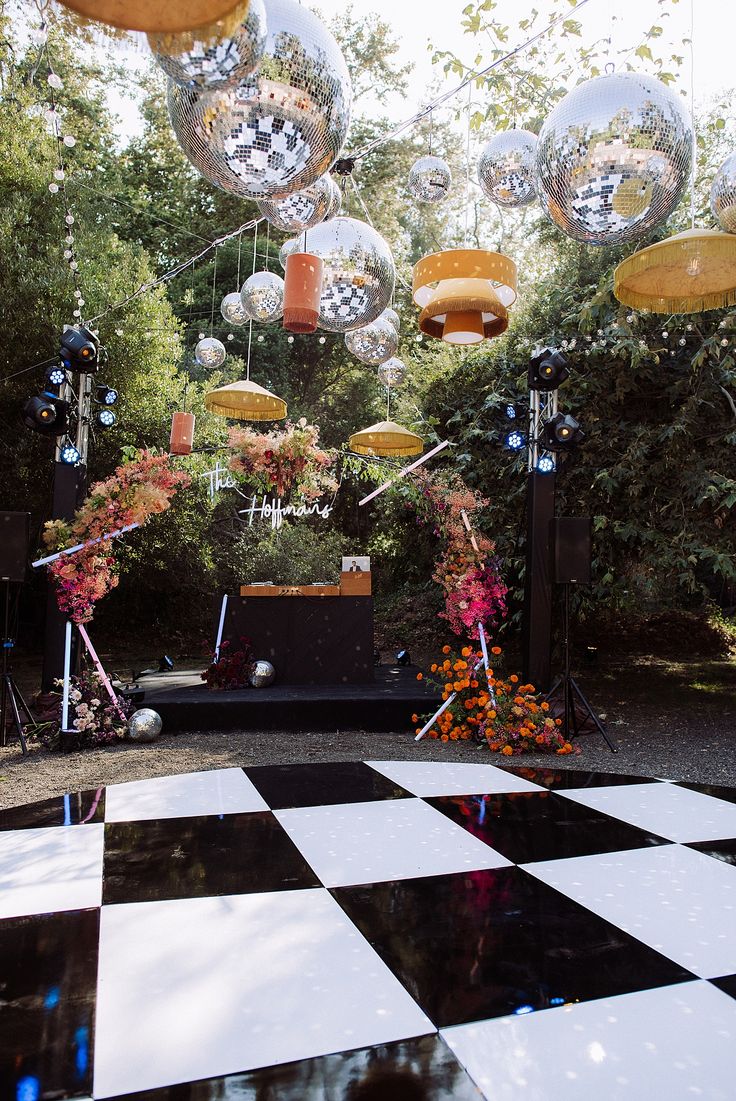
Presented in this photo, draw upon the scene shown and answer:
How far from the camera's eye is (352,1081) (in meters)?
1.32

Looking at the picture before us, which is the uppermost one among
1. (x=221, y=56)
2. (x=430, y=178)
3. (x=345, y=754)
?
(x=430, y=178)

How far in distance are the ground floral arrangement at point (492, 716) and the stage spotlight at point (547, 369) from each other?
6.60 feet

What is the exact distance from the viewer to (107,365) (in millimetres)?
8961

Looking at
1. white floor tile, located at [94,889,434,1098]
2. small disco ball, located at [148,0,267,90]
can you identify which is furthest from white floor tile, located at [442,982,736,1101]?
small disco ball, located at [148,0,267,90]

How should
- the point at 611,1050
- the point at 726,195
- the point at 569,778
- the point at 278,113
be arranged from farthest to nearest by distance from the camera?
the point at 569,778 < the point at 726,195 < the point at 278,113 < the point at 611,1050

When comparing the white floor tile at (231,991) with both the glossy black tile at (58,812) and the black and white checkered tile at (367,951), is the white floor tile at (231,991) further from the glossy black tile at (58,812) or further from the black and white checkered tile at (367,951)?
the glossy black tile at (58,812)

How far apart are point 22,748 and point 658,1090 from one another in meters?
4.31

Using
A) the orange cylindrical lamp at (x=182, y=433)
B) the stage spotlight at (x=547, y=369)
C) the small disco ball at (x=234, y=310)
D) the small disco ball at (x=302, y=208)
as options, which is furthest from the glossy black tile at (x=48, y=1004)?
the stage spotlight at (x=547, y=369)

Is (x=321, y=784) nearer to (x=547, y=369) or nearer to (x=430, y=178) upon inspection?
(x=430, y=178)

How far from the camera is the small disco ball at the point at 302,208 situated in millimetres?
2551

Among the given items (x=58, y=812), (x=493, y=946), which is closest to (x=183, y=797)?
(x=58, y=812)

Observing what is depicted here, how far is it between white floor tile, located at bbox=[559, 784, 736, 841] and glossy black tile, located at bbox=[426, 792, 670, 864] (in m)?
0.08

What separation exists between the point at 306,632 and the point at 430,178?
3.83 m

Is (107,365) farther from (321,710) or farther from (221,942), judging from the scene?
(221,942)
